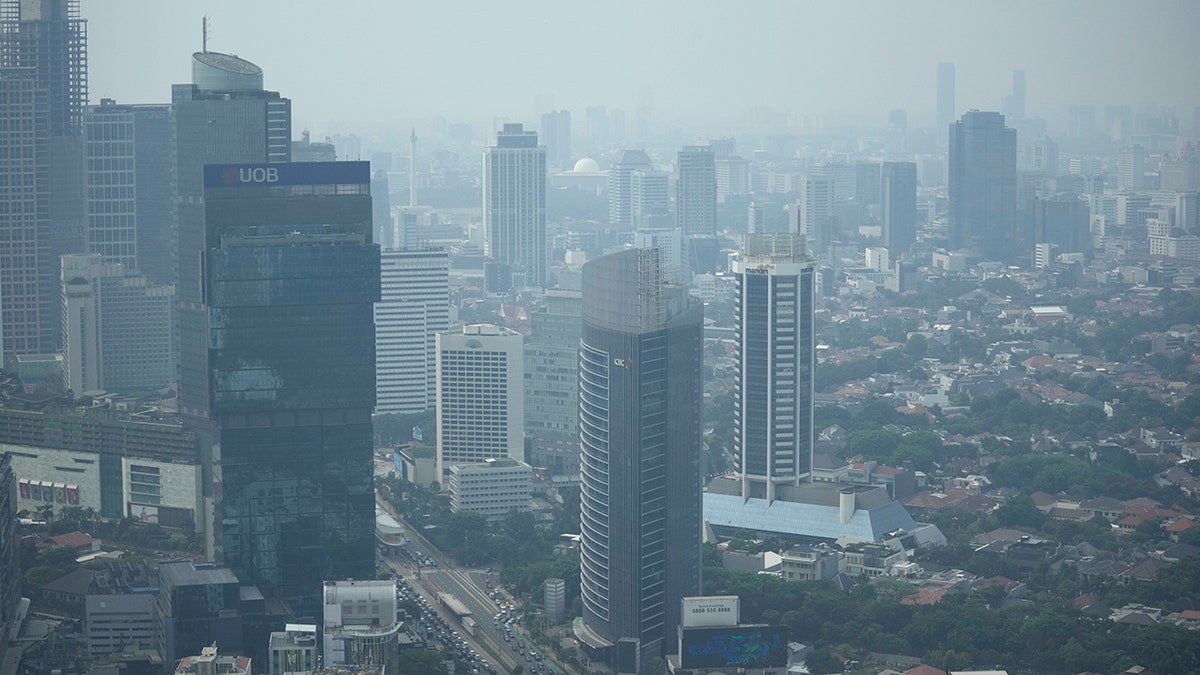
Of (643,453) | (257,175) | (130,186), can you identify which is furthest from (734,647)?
(130,186)

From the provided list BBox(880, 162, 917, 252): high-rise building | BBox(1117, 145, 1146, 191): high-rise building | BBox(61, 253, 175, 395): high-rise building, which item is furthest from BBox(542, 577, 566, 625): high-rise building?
BBox(880, 162, 917, 252): high-rise building

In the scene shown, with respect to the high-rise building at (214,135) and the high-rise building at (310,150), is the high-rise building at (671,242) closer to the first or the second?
the high-rise building at (310,150)

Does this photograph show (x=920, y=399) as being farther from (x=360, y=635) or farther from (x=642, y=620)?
(x=360, y=635)

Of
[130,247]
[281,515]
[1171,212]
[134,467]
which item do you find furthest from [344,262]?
[1171,212]

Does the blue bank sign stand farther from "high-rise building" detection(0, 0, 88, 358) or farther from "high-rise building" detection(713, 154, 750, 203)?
"high-rise building" detection(713, 154, 750, 203)

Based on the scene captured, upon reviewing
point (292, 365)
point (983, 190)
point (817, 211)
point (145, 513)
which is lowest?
point (145, 513)

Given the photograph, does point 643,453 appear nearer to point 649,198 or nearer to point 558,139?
point 649,198

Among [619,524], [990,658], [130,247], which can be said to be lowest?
[990,658]
